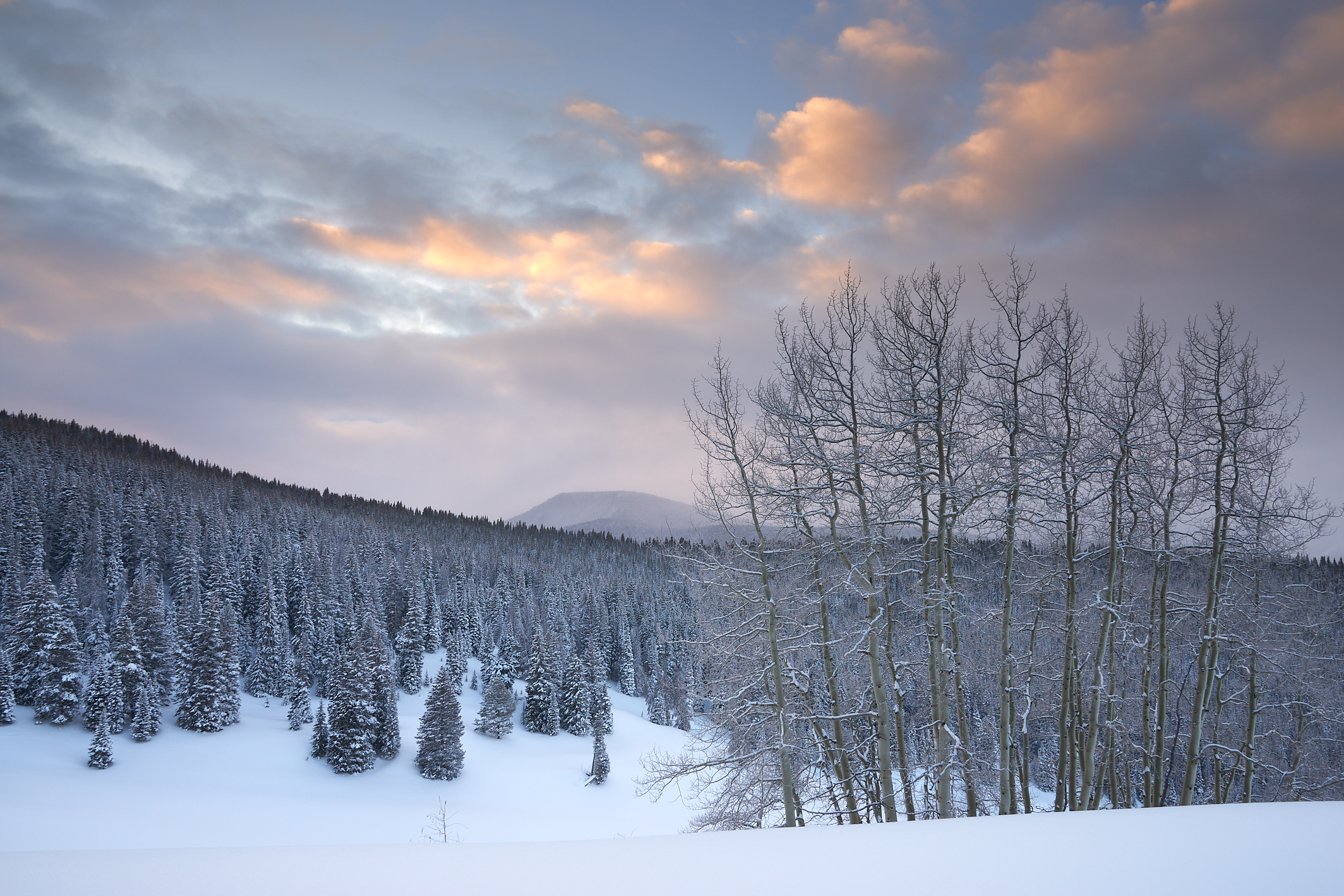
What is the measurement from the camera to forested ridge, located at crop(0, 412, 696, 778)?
42969 mm

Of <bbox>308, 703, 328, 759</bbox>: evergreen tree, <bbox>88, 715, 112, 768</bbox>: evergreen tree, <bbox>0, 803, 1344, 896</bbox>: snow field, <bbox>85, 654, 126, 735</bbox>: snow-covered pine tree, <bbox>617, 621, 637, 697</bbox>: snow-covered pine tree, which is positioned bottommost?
<bbox>617, 621, 637, 697</bbox>: snow-covered pine tree

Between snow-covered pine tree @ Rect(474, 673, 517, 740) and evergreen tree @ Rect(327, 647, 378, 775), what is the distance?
36.0 feet

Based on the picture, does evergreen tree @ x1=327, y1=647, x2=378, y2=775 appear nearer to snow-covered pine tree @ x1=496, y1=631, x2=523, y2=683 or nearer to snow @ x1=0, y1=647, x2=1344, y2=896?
snow-covered pine tree @ x1=496, y1=631, x2=523, y2=683

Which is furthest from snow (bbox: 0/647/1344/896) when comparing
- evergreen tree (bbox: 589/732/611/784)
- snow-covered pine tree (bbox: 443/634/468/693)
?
snow-covered pine tree (bbox: 443/634/468/693)

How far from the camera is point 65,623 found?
43062 mm

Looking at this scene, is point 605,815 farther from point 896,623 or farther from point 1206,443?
point 1206,443

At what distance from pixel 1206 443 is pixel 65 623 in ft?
214

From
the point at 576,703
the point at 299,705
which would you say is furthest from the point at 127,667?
the point at 576,703

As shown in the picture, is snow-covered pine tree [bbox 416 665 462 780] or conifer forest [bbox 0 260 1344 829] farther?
snow-covered pine tree [bbox 416 665 462 780]

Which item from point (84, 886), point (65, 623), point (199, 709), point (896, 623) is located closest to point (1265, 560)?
point (896, 623)

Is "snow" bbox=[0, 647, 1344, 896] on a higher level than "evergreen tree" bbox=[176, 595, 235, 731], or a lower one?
higher

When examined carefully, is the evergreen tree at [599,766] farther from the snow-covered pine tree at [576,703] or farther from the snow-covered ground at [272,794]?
the snow-covered pine tree at [576,703]

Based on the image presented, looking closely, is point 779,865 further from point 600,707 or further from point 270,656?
point 270,656

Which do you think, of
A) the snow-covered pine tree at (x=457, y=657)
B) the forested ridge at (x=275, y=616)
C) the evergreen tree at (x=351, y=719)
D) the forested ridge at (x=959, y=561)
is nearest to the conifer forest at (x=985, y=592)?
the forested ridge at (x=959, y=561)
